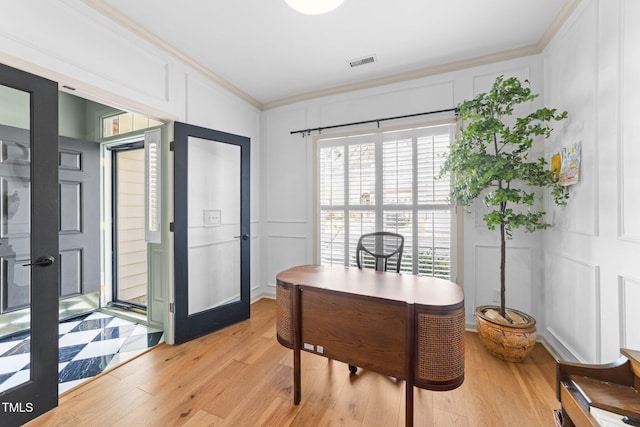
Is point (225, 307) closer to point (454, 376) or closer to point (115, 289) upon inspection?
point (115, 289)

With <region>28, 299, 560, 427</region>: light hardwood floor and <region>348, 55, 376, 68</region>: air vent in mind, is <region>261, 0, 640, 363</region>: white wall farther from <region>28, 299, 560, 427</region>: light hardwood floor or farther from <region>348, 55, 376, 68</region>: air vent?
<region>28, 299, 560, 427</region>: light hardwood floor

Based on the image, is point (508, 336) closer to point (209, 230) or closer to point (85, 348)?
point (209, 230)

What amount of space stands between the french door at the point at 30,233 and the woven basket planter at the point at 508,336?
3232 mm

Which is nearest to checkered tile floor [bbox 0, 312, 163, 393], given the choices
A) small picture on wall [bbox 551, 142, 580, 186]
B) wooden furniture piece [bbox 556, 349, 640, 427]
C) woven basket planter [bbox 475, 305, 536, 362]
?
wooden furniture piece [bbox 556, 349, 640, 427]

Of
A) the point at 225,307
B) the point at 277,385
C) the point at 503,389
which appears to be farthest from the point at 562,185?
the point at 225,307

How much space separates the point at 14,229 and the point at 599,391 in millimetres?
2988

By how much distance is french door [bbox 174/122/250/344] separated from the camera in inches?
102

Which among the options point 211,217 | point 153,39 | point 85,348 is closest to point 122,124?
point 153,39

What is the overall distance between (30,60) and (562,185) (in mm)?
3909

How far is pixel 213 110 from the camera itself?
3072 mm

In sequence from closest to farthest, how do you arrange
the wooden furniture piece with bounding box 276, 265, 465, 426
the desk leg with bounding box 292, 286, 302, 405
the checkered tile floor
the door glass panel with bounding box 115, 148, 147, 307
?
the wooden furniture piece with bounding box 276, 265, 465, 426, the checkered tile floor, the desk leg with bounding box 292, 286, 302, 405, the door glass panel with bounding box 115, 148, 147, 307

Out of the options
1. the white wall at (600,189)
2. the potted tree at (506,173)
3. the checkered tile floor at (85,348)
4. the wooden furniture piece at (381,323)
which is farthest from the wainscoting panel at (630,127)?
the checkered tile floor at (85,348)

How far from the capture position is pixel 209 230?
9.82 ft

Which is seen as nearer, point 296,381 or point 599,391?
point 599,391
